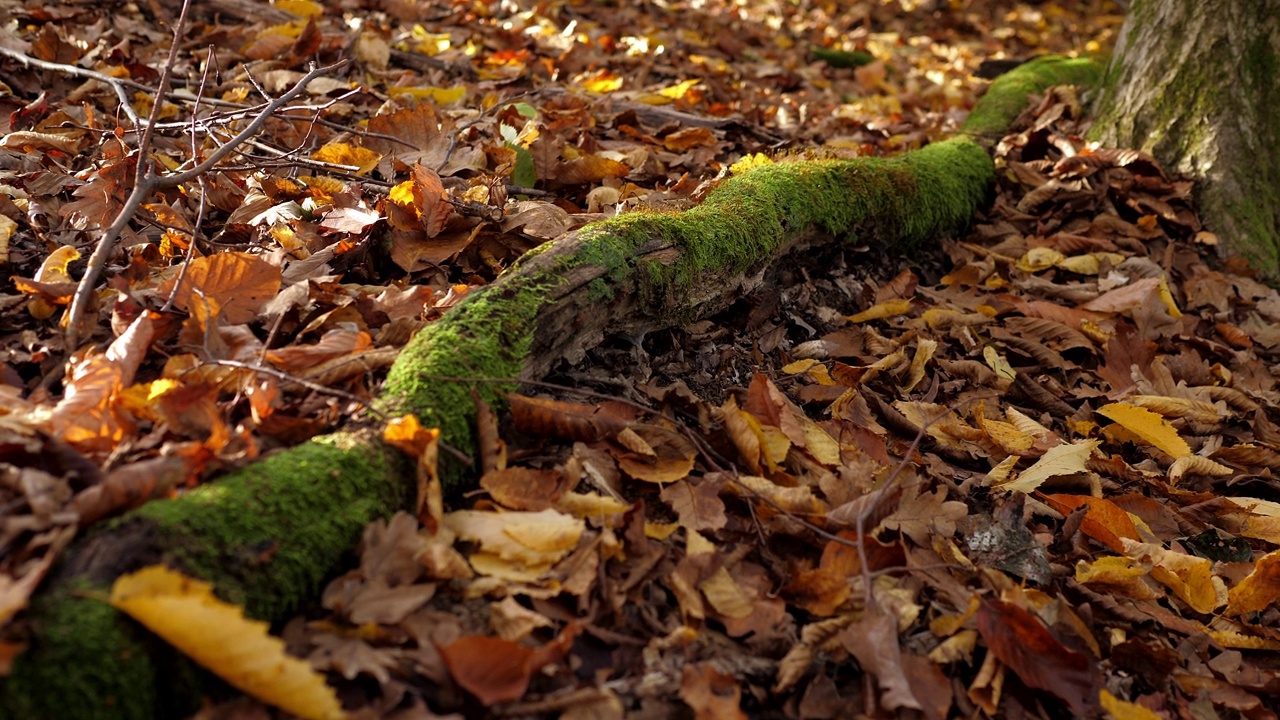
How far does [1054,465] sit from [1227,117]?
118 inches

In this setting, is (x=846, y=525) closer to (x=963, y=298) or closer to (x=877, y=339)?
(x=877, y=339)

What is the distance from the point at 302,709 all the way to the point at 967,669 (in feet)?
4.83

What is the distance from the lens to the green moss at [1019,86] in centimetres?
506

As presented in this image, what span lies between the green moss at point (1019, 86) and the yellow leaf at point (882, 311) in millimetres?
2021

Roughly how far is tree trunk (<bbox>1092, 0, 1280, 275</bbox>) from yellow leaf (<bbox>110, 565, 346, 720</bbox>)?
476 cm

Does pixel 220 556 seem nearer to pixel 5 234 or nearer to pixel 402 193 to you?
pixel 402 193

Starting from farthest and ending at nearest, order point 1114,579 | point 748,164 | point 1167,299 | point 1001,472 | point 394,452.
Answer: point 1167,299
point 748,164
point 1001,472
point 1114,579
point 394,452

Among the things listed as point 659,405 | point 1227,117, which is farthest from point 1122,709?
point 1227,117

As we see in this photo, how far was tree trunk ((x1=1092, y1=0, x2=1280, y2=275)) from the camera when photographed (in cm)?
441

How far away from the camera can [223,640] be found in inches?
55.0

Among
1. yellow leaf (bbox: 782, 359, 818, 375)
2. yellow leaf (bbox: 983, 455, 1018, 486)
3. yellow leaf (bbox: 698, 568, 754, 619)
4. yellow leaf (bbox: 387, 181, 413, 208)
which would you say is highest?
yellow leaf (bbox: 387, 181, 413, 208)

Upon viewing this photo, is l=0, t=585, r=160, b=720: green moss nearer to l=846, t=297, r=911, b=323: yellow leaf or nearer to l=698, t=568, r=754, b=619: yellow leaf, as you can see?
l=698, t=568, r=754, b=619: yellow leaf

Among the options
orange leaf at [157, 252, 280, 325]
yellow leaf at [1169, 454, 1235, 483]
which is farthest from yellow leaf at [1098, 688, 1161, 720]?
orange leaf at [157, 252, 280, 325]

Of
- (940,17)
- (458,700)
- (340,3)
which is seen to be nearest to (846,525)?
(458,700)
